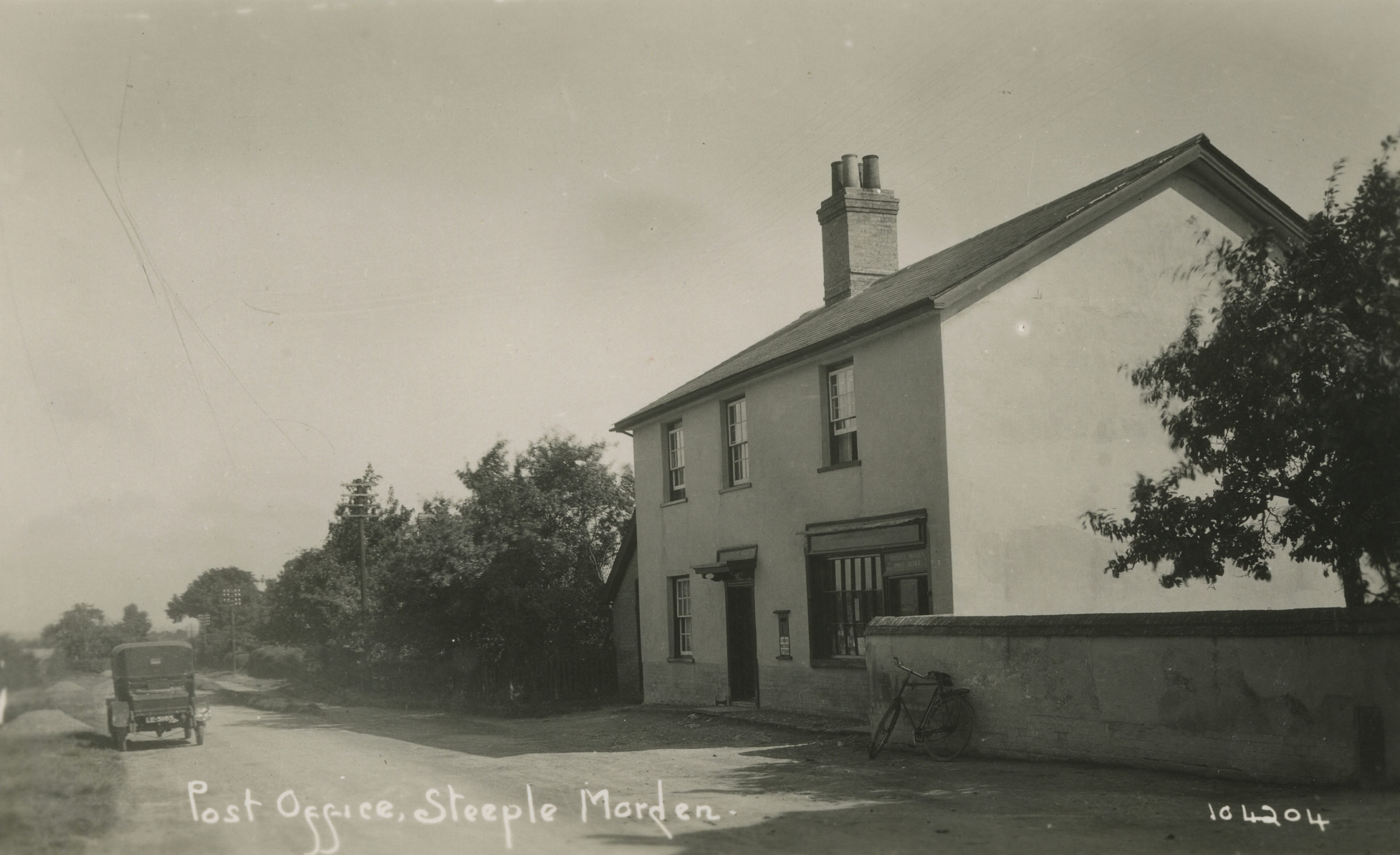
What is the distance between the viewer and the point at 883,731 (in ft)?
44.4

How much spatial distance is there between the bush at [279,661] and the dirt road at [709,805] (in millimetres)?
26961

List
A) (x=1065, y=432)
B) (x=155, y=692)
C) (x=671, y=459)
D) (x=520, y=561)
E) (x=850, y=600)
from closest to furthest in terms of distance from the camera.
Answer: (x=1065, y=432)
(x=850, y=600)
(x=155, y=692)
(x=671, y=459)
(x=520, y=561)

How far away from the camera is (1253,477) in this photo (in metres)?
10.6

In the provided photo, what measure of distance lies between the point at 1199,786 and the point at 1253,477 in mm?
2844

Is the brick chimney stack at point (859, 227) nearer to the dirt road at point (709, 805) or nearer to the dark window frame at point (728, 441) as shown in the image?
the dark window frame at point (728, 441)

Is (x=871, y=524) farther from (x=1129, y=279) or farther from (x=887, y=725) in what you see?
(x=1129, y=279)

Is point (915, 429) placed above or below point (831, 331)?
below

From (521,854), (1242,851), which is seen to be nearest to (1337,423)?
(1242,851)

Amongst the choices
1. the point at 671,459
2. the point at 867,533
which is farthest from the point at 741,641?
the point at 867,533

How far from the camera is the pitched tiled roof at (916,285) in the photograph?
16312 mm

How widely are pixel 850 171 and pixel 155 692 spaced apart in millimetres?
15906

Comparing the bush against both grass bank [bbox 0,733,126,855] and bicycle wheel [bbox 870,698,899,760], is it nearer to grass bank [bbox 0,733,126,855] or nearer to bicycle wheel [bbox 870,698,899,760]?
grass bank [bbox 0,733,126,855]

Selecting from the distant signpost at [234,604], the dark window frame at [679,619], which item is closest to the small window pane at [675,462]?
the dark window frame at [679,619]

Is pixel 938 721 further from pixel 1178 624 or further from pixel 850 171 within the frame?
pixel 850 171
